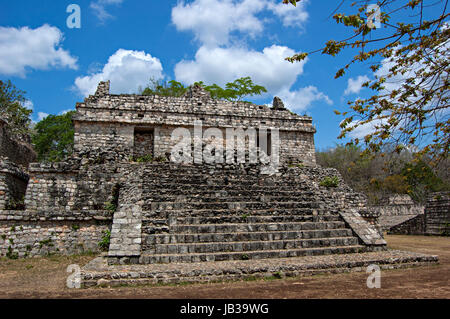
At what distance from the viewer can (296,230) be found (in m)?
8.07

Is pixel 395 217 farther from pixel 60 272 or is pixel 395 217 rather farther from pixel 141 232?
pixel 60 272

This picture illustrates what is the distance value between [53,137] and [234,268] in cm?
2558

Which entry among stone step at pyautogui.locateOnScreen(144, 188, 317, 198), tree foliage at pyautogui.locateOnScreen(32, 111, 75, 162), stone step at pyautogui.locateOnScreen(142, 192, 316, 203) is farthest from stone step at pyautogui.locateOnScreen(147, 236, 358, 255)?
tree foliage at pyautogui.locateOnScreen(32, 111, 75, 162)

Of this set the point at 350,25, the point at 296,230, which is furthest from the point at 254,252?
the point at 350,25

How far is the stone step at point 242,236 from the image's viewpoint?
23.5 ft

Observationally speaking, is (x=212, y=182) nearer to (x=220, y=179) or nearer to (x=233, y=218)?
(x=220, y=179)

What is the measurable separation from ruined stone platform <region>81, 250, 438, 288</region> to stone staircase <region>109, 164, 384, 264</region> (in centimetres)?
44

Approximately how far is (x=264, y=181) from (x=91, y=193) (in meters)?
5.24

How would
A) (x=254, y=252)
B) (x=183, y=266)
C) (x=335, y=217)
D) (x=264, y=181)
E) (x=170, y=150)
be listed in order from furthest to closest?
(x=170, y=150) < (x=264, y=181) < (x=335, y=217) < (x=254, y=252) < (x=183, y=266)

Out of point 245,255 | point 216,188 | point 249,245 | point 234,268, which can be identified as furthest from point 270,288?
point 216,188

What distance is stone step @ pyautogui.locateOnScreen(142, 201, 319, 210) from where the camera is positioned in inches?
326

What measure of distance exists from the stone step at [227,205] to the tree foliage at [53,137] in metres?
20.4

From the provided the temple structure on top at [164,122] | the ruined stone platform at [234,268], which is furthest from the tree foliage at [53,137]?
the ruined stone platform at [234,268]

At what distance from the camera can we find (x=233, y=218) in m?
8.12
